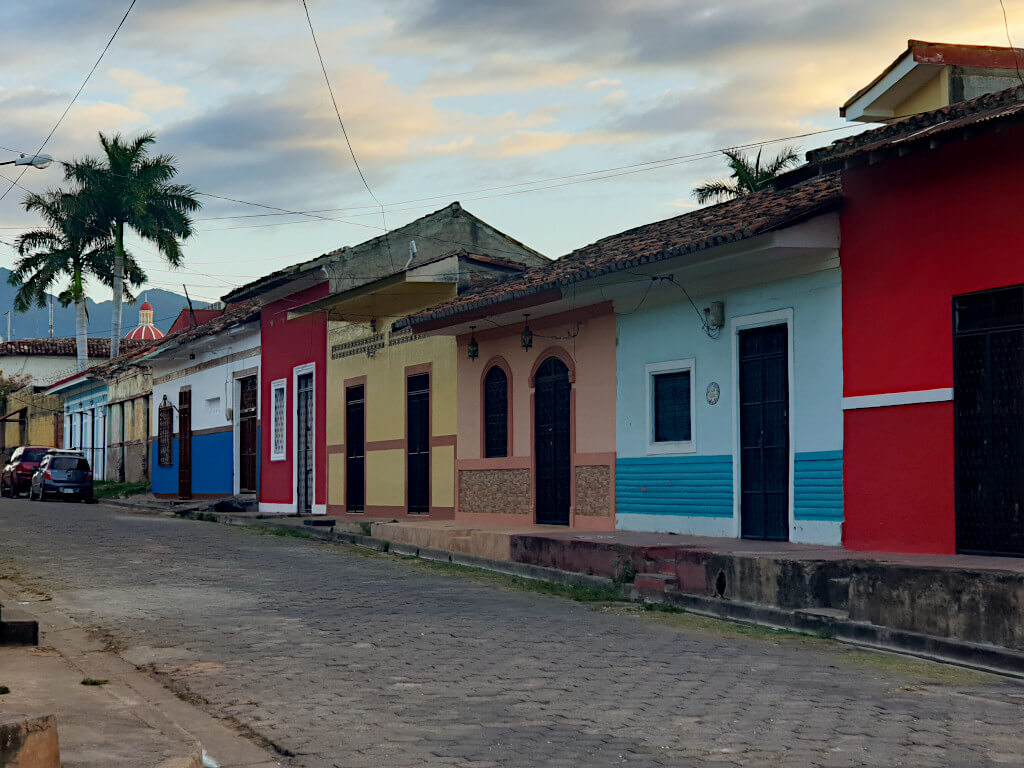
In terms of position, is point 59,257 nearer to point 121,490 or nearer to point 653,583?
point 121,490

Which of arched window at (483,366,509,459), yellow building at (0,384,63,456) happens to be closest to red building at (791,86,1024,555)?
arched window at (483,366,509,459)

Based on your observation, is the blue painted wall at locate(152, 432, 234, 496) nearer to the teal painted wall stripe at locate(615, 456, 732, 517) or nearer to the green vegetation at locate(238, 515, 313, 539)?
the green vegetation at locate(238, 515, 313, 539)

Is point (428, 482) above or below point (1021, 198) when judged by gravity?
below

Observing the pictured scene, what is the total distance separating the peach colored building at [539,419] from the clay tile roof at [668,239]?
0.65 metres

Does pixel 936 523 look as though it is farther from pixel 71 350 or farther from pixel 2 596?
pixel 71 350

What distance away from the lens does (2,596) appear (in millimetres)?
11406

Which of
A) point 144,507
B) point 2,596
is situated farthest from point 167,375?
point 2,596

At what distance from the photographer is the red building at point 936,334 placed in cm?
1080

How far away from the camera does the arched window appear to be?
19.5 metres

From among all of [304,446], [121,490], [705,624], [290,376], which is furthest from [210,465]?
[705,624]

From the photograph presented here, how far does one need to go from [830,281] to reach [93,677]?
8363 millimetres

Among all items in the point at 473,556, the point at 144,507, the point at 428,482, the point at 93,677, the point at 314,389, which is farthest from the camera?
the point at 144,507

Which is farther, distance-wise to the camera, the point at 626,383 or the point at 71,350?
the point at 71,350

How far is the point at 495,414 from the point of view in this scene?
1970 cm
